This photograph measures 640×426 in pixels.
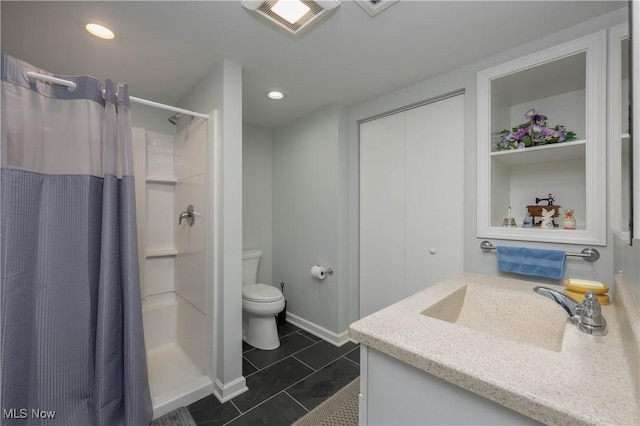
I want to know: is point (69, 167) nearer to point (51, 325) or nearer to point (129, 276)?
point (129, 276)

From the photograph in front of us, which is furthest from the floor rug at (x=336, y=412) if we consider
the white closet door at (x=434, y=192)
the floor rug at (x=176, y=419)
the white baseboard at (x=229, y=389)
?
the white closet door at (x=434, y=192)

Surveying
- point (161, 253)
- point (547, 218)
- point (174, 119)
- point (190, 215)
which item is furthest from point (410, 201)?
point (161, 253)

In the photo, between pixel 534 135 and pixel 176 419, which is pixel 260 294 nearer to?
pixel 176 419

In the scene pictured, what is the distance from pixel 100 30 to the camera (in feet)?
4.79

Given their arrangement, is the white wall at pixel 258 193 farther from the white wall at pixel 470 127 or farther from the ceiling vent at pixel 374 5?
the ceiling vent at pixel 374 5

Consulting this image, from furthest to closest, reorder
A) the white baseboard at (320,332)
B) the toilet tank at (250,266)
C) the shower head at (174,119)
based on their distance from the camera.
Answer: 1. the toilet tank at (250,266)
2. the white baseboard at (320,332)
3. the shower head at (174,119)

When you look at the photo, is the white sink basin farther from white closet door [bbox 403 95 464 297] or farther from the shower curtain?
the shower curtain

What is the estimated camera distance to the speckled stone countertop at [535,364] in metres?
0.53

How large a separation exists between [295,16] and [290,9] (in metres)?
0.05

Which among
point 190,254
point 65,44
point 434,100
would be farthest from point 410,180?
point 65,44

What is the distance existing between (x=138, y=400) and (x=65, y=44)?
2.07m

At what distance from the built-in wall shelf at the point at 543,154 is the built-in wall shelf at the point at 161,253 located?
2.62 m

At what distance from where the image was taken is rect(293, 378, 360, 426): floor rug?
153 centimetres

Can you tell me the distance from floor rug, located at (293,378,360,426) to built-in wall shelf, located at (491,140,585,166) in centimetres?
178
